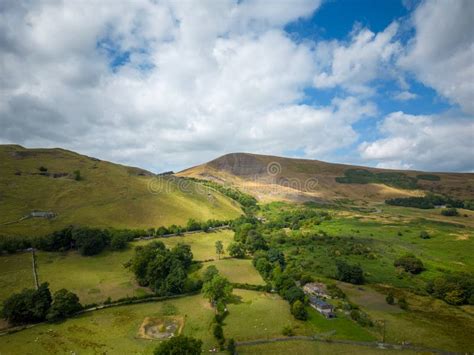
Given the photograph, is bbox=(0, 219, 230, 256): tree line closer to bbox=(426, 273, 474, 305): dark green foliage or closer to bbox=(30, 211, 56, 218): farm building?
bbox=(30, 211, 56, 218): farm building

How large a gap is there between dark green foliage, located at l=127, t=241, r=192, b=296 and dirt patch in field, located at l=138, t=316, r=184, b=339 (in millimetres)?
10608

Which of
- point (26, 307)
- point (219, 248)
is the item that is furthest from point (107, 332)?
point (219, 248)

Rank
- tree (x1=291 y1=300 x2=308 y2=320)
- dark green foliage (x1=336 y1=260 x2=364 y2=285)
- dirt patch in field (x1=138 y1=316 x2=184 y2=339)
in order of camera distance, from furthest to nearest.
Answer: dark green foliage (x1=336 y1=260 x2=364 y2=285)
tree (x1=291 y1=300 x2=308 y2=320)
dirt patch in field (x1=138 y1=316 x2=184 y2=339)

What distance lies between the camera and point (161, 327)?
55.2 meters

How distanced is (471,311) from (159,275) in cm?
7312

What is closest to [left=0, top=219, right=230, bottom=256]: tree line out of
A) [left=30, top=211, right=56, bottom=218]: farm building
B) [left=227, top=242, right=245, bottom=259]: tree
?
[left=30, top=211, right=56, bottom=218]: farm building

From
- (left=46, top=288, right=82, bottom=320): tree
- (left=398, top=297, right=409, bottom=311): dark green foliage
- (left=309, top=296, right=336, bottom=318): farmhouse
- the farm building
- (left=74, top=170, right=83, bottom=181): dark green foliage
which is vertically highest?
(left=74, top=170, right=83, bottom=181): dark green foliage

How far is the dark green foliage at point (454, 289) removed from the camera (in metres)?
66.8

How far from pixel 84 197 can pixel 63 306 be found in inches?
3597

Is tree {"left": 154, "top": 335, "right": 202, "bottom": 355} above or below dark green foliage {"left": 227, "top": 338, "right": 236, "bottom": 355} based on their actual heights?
above

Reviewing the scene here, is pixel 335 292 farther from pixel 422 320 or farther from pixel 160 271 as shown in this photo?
pixel 160 271

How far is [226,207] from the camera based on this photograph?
183 meters

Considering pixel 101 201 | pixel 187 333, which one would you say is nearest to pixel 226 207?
pixel 101 201

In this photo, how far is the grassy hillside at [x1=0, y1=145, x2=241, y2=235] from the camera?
384 feet
